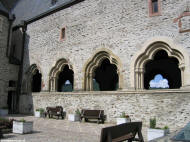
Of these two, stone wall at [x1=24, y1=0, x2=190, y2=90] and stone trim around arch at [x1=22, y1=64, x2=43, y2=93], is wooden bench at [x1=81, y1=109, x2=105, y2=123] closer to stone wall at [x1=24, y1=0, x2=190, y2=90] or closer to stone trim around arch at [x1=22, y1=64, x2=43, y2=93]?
stone wall at [x1=24, y1=0, x2=190, y2=90]

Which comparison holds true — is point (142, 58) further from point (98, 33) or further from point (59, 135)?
point (59, 135)

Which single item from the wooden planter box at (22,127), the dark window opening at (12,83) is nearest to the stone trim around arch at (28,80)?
the dark window opening at (12,83)

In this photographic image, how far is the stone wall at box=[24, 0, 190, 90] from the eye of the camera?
1029cm

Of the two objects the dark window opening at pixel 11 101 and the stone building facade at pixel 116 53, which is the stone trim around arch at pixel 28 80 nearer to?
the stone building facade at pixel 116 53

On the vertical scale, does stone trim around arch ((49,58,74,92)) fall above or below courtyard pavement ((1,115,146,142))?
above

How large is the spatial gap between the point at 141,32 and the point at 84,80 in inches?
179

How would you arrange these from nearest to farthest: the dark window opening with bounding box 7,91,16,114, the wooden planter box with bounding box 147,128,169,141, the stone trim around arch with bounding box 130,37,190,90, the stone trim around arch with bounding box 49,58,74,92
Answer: the wooden planter box with bounding box 147,128,169,141 < the stone trim around arch with bounding box 130,37,190,90 < the stone trim around arch with bounding box 49,58,74,92 < the dark window opening with bounding box 7,91,16,114

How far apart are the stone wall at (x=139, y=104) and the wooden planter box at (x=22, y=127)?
4.87 m

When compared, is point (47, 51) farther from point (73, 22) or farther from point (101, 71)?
point (101, 71)

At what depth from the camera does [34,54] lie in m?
16.1

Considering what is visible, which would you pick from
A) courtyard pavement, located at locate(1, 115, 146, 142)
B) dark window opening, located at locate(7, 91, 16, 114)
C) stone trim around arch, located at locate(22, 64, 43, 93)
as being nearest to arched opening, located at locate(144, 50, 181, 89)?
stone trim around arch, located at locate(22, 64, 43, 93)

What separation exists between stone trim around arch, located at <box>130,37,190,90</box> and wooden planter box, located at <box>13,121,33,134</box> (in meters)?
5.62

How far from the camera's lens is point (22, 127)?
723 centimetres

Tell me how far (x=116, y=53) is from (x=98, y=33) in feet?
6.37
